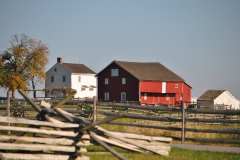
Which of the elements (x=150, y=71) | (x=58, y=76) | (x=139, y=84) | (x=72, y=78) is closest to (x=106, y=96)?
(x=139, y=84)

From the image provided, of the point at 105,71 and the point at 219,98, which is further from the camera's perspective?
the point at 219,98

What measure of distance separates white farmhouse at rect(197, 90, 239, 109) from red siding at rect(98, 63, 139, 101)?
56.9 feet

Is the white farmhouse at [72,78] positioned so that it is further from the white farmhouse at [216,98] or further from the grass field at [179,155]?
the grass field at [179,155]

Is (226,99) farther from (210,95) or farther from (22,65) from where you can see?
(22,65)

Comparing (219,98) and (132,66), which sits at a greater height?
(132,66)

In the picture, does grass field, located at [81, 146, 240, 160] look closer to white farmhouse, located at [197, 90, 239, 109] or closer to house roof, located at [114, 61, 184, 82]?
house roof, located at [114, 61, 184, 82]

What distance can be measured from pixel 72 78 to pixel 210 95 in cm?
2826

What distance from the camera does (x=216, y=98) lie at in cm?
6347

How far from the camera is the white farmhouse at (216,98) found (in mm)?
63469

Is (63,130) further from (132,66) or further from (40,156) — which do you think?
(132,66)

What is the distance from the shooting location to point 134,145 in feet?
29.8

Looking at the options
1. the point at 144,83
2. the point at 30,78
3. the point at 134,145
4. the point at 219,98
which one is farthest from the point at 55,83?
the point at 134,145

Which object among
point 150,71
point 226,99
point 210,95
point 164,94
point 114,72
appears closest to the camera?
point 114,72

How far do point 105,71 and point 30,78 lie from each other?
14689 millimetres
